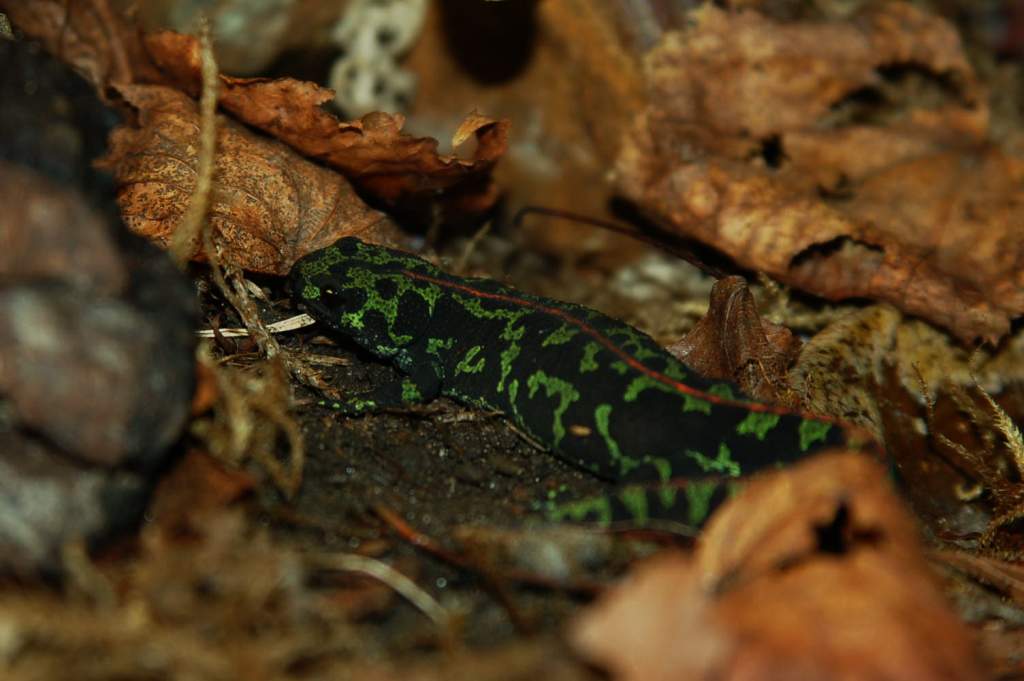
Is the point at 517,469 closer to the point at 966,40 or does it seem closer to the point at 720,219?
the point at 720,219

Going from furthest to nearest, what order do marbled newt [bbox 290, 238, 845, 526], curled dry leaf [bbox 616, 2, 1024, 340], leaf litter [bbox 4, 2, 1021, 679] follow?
curled dry leaf [bbox 616, 2, 1024, 340] → marbled newt [bbox 290, 238, 845, 526] → leaf litter [bbox 4, 2, 1021, 679]

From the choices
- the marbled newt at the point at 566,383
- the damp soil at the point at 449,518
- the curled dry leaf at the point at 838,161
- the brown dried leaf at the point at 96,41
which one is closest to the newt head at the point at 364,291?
the marbled newt at the point at 566,383

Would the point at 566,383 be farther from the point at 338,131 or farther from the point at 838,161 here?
the point at 838,161

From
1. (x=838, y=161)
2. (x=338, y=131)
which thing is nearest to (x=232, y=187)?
(x=338, y=131)

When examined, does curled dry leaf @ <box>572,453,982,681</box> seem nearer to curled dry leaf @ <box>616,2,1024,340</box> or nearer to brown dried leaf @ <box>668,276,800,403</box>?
brown dried leaf @ <box>668,276,800,403</box>

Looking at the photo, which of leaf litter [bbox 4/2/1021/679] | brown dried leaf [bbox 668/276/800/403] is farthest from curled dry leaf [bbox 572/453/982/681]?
brown dried leaf [bbox 668/276/800/403]

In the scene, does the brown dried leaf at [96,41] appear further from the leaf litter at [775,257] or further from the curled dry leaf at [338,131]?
the curled dry leaf at [338,131]
